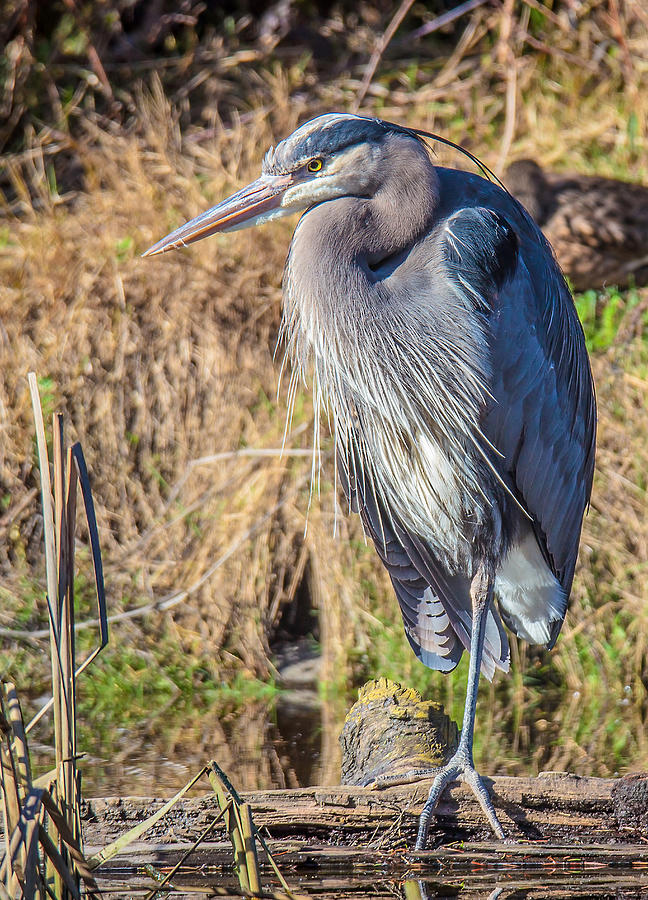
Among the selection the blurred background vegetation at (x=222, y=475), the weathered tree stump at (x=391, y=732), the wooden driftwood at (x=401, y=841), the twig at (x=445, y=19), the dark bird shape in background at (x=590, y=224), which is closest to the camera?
the wooden driftwood at (x=401, y=841)

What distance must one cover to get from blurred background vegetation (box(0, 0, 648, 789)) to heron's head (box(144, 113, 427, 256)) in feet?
5.80

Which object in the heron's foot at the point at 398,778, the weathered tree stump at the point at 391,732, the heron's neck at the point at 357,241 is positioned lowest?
the weathered tree stump at the point at 391,732

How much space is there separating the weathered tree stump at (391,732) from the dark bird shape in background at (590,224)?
11.7 ft

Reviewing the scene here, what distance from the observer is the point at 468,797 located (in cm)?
287

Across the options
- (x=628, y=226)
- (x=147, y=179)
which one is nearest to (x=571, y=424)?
(x=628, y=226)

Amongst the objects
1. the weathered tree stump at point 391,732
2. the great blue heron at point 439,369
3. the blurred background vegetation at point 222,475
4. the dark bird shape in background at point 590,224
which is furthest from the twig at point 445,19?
the weathered tree stump at point 391,732

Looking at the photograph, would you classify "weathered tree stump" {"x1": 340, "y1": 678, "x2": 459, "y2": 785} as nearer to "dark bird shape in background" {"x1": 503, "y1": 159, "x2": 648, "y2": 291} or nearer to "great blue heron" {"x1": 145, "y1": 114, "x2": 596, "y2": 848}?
"great blue heron" {"x1": 145, "y1": 114, "x2": 596, "y2": 848}

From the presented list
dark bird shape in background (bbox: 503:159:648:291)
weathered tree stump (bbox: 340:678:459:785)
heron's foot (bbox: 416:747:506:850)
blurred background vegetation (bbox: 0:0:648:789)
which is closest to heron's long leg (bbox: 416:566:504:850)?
heron's foot (bbox: 416:747:506:850)

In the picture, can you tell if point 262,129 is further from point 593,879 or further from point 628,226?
point 593,879

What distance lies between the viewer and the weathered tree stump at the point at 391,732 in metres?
3.19

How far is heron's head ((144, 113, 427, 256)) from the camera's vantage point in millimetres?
3227

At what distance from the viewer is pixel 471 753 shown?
3031 millimetres

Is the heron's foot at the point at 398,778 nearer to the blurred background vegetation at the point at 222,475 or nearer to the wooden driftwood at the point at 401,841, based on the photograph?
the wooden driftwood at the point at 401,841

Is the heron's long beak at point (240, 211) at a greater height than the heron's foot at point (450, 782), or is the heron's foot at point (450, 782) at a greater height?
the heron's long beak at point (240, 211)
